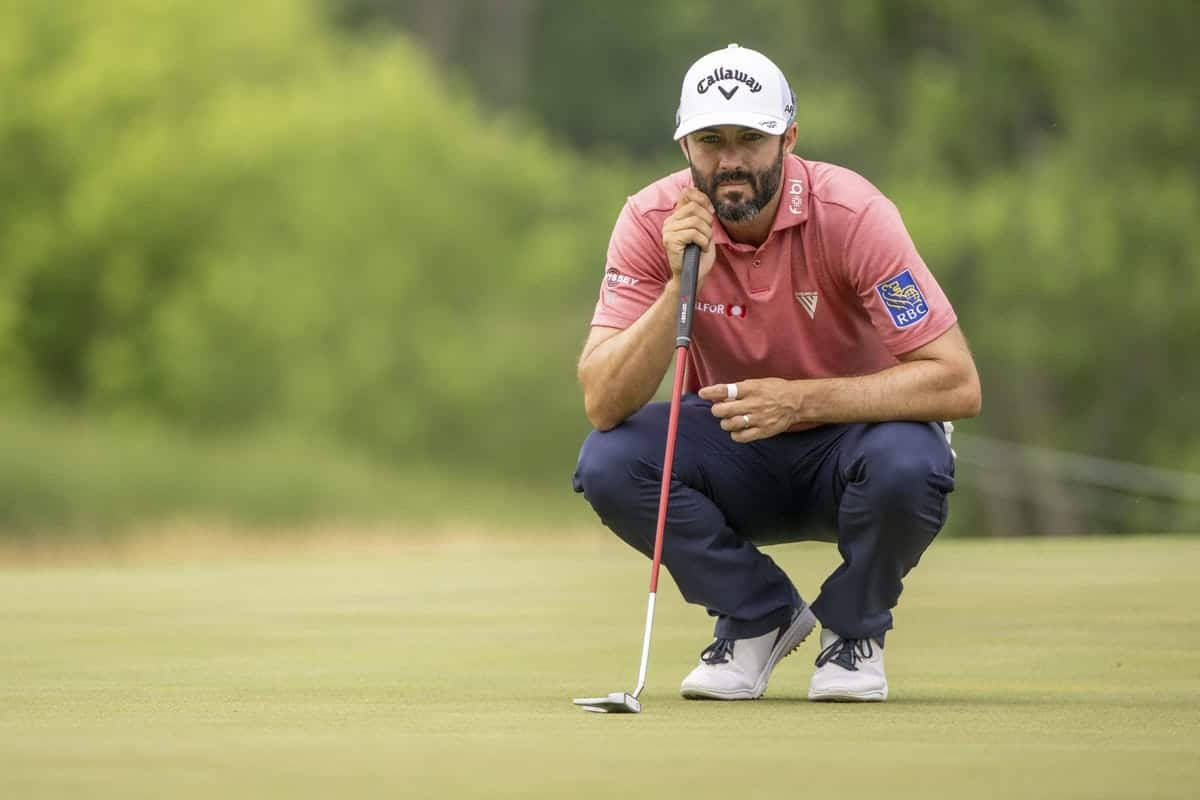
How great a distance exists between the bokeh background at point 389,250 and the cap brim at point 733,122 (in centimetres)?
2495

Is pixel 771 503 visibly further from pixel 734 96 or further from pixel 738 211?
pixel 734 96

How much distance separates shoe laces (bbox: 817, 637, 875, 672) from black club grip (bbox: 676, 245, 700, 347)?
80cm

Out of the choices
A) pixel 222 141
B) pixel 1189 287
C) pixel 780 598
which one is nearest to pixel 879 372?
pixel 780 598

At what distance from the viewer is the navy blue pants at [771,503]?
5.13 meters

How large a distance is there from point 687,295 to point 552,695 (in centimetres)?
98

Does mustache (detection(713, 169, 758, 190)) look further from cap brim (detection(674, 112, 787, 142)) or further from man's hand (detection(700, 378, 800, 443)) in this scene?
man's hand (detection(700, 378, 800, 443))

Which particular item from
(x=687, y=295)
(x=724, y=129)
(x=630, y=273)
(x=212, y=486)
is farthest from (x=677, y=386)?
(x=212, y=486)

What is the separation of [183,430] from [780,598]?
3271 cm

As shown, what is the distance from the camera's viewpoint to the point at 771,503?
5613 mm

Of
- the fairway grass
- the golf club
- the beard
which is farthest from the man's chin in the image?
the fairway grass

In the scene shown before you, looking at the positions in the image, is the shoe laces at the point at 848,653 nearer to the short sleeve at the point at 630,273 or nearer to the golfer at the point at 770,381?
the golfer at the point at 770,381

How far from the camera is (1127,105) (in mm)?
29312

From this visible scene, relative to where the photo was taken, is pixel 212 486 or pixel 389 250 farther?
pixel 389 250

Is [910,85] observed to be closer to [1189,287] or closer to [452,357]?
[1189,287]
